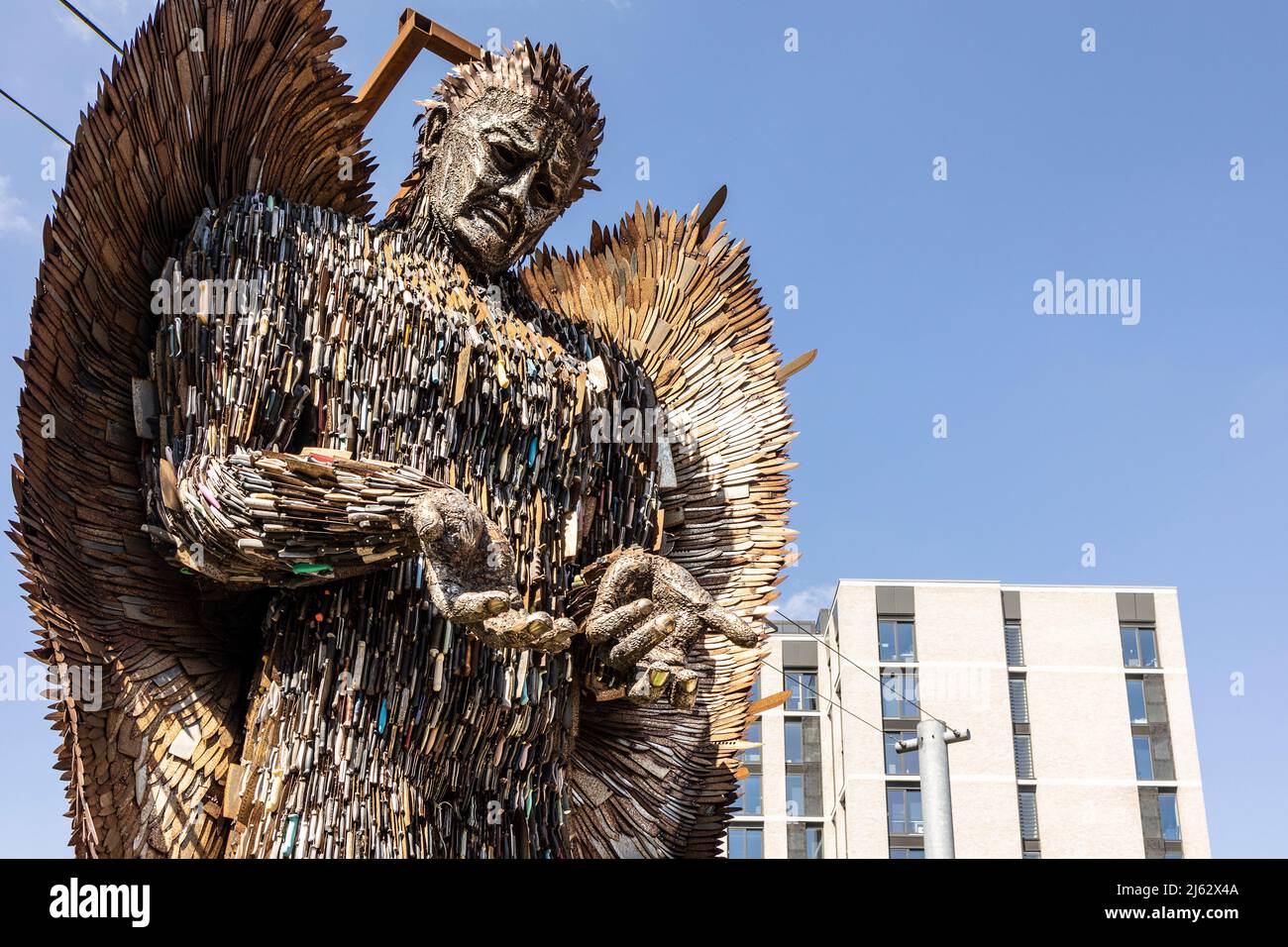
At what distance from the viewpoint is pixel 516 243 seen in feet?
12.8

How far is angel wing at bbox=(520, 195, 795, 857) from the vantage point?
159 inches

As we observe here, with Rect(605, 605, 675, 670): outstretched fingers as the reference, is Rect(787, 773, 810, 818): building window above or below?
above

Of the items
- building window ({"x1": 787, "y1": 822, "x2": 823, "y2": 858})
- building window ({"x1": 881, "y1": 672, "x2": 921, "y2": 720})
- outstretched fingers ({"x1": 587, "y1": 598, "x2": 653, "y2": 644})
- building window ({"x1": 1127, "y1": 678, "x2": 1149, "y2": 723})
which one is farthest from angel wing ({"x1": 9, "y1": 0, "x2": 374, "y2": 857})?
building window ({"x1": 1127, "y1": 678, "x2": 1149, "y2": 723})

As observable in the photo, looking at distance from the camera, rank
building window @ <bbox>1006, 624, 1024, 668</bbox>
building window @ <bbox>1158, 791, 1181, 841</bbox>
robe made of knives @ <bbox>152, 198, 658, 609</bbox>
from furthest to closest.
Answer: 1. building window @ <bbox>1006, 624, 1024, 668</bbox>
2. building window @ <bbox>1158, 791, 1181, 841</bbox>
3. robe made of knives @ <bbox>152, 198, 658, 609</bbox>

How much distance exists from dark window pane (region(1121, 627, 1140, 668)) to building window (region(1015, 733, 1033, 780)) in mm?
2921

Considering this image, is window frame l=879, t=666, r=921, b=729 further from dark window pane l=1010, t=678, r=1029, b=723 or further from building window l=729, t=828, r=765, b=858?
building window l=729, t=828, r=765, b=858

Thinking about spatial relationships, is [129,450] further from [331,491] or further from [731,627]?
[731,627]

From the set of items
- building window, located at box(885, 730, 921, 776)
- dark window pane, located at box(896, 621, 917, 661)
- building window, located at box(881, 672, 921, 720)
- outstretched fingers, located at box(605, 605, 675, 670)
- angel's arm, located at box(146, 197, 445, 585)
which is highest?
dark window pane, located at box(896, 621, 917, 661)

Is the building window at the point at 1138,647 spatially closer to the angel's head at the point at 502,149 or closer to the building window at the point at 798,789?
the building window at the point at 798,789

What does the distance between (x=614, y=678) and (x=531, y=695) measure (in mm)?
289

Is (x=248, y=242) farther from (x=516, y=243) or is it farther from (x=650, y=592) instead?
(x=650, y=592)

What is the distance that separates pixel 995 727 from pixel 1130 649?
397cm

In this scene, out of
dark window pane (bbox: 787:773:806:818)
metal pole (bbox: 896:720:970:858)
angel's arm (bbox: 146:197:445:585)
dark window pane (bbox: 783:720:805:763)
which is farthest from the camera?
dark window pane (bbox: 783:720:805:763)
